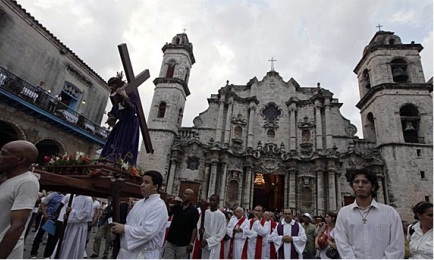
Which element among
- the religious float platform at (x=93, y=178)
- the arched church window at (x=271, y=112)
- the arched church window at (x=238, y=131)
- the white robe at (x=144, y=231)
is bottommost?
the white robe at (x=144, y=231)

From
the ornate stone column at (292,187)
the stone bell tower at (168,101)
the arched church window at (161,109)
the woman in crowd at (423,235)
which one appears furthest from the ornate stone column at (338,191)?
the woman in crowd at (423,235)

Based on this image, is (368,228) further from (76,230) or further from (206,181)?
(206,181)

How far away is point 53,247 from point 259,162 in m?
15.8

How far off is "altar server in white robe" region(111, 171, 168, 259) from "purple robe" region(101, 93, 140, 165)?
4.45 ft

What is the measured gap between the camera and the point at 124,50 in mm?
4484

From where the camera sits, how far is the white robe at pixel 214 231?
6586 millimetres

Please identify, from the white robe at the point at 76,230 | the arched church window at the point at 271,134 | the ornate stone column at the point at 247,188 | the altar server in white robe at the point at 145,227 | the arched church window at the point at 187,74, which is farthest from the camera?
the arched church window at the point at 187,74

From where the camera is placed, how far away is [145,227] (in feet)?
9.45

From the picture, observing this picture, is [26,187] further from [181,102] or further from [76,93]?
[181,102]

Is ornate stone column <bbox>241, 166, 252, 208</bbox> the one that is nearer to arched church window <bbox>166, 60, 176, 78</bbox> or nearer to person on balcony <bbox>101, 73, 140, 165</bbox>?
arched church window <bbox>166, 60, 176, 78</bbox>

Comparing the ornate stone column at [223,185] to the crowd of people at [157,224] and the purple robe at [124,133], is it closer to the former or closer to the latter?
the crowd of people at [157,224]

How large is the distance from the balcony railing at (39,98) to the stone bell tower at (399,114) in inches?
831

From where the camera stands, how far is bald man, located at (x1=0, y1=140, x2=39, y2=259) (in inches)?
77.7

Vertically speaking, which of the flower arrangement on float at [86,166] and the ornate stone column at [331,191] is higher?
the ornate stone column at [331,191]
